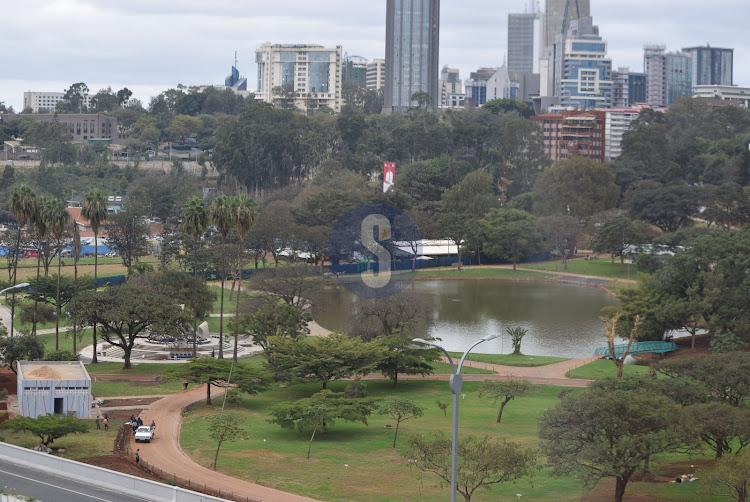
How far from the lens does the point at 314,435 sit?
139 feet

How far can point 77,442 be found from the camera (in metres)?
40.6

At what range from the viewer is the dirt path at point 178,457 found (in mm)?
34750

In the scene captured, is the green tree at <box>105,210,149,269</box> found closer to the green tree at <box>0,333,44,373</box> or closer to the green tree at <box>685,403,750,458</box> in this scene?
the green tree at <box>0,333,44,373</box>

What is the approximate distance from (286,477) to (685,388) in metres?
14.3

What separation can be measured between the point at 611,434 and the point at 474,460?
429 cm

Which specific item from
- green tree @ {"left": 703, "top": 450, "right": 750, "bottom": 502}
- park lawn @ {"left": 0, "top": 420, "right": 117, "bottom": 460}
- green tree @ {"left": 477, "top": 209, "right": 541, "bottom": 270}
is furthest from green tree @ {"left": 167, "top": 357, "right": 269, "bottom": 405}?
green tree @ {"left": 477, "top": 209, "right": 541, "bottom": 270}

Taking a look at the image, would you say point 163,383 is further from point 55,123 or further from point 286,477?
point 55,123

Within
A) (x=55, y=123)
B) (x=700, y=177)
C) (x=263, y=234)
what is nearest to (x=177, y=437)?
(x=263, y=234)

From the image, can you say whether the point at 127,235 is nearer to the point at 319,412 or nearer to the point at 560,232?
the point at 560,232

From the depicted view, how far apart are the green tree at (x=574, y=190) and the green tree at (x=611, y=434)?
75639mm

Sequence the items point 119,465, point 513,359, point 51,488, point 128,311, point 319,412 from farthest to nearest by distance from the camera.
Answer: point 513,359 < point 128,311 < point 319,412 < point 119,465 < point 51,488

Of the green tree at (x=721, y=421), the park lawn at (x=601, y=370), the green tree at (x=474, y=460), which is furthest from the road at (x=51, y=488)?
the park lawn at (x=601, y=370)

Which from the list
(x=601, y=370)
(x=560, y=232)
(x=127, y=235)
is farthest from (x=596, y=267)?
(x=601, y=370)

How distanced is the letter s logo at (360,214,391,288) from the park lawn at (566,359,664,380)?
39517mm
